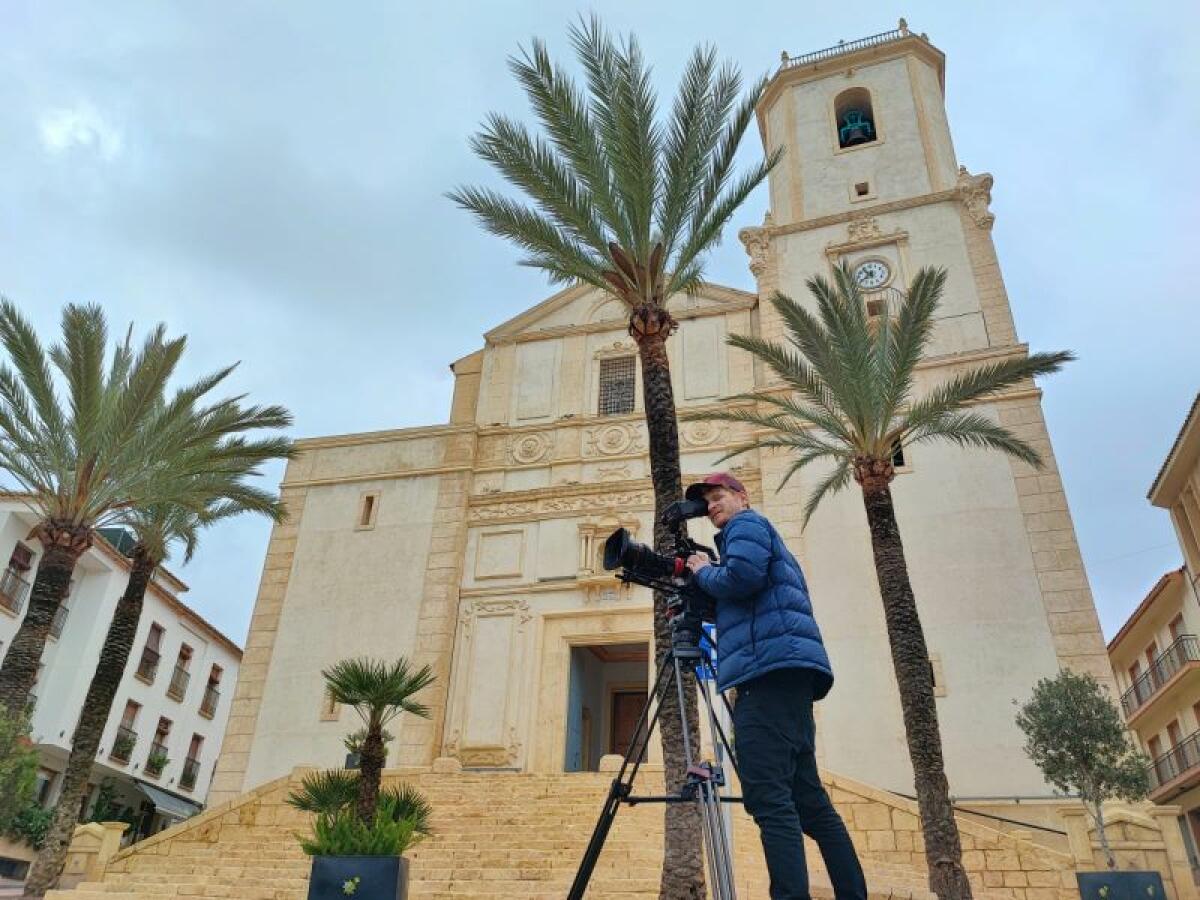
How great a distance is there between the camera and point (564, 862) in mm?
10953

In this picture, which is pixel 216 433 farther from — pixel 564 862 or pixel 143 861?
pixel 564 862

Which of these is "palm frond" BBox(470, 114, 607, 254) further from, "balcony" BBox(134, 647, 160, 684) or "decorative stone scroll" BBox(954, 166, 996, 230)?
"balcony" BBox(134, 647, 160, 684)

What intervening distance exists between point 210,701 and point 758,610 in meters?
33.9

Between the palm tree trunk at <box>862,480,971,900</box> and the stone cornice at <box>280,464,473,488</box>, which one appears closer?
the palm tree trunk at <box>862,480,971,900</box>

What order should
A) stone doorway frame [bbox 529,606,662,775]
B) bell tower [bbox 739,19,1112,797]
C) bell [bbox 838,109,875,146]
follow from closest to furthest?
bell tower [bbox 739,19,1112,797] → stone doorway frame [bbox 529,606,662,775] → bell [bbox 838,109,875,146]

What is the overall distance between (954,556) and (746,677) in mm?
14158

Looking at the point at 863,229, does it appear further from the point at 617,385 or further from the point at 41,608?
the point at 41,608

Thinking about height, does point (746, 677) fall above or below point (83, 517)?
below

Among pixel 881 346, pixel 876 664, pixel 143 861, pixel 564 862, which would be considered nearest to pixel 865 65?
pixel 881 346

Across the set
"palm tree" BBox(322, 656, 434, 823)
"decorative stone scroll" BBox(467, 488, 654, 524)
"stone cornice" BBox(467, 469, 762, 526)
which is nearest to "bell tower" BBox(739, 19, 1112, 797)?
"stone cornice" BBox(467, 469, 762, 526)

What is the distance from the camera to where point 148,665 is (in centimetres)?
2897

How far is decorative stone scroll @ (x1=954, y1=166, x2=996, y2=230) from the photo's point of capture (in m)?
20.1

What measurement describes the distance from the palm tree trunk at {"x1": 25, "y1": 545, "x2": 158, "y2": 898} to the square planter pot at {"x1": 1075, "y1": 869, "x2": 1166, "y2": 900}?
13068 millimetres

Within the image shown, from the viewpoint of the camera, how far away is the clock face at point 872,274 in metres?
20.2
